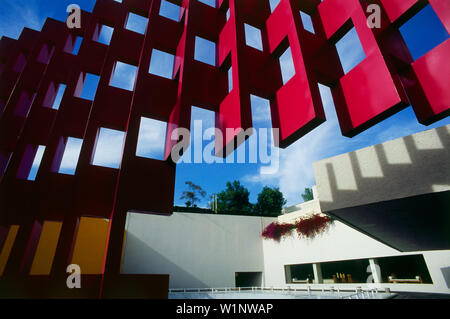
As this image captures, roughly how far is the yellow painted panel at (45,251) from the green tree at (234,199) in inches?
1414

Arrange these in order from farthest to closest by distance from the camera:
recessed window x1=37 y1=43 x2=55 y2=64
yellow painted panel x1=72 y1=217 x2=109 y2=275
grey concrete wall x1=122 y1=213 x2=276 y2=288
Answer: grey concrete wall x1=122 y1=213 x2=276 y2=288 < yellow painted panel x1=72 y1=217 x2=109 y2=275 < recessed window x1=37 y1=43 x2=55 y2=64

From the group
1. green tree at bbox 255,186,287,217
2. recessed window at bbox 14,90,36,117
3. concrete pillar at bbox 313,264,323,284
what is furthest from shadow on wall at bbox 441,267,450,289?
green tree at bbox 255,186,287,217

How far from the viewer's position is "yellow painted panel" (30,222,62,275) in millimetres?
11945

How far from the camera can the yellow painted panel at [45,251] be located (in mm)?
11945

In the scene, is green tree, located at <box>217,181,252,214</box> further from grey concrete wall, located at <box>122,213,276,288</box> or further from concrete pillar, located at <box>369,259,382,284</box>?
concrete pillar, located at <box>369,259,382,284</box>

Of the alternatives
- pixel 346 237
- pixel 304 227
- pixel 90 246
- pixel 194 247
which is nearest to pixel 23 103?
pixel 90 246

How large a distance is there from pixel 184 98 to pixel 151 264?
53.3ft

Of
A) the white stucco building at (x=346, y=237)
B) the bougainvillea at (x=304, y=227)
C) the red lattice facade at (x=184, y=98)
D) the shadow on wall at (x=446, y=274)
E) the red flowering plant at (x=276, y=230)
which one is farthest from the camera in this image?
the red flowering plant at (x=276, y=230)

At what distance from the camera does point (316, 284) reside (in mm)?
15562

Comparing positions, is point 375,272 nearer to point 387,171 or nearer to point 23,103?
point 387,171

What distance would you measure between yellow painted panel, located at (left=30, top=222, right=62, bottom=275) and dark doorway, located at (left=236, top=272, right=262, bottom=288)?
15371 millimetres

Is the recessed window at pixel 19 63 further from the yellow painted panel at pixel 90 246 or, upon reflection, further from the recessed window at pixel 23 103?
the yellow painted panel at pixel 90 246

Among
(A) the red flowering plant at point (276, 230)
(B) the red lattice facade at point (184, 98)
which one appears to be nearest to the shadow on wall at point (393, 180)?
(B) the red lattice facade at point (184, 98)
